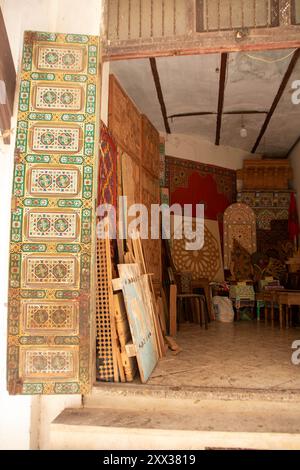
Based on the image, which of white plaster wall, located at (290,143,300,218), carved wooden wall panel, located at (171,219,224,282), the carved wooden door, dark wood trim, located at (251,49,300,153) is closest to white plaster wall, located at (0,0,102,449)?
the carved wooden door

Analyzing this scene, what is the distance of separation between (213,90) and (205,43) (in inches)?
100

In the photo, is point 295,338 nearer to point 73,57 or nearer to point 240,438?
point 240,438

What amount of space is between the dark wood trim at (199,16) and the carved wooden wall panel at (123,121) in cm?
122

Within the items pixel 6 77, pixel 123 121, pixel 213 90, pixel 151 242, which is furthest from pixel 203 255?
pixel 6 77

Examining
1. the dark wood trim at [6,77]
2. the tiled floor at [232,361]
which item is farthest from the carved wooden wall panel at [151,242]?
the dark wood trim at [6,77]

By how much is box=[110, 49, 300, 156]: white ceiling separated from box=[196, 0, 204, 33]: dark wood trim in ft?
4.97

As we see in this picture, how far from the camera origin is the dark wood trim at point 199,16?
352 cm

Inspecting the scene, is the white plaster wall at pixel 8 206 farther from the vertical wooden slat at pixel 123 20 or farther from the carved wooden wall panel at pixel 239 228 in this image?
the carved wooden wall panel at pixel 239 228

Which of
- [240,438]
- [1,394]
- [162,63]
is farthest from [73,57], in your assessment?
[240,438]

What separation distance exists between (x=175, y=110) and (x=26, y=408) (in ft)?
16.8

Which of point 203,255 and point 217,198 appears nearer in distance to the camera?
point 203,255

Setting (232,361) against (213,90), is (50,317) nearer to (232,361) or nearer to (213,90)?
(232,361)

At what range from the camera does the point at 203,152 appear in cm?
842

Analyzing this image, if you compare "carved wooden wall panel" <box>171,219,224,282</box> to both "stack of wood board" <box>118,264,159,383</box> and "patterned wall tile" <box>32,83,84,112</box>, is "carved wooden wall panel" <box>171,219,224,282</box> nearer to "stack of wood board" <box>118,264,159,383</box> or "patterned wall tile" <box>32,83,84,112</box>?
"stack of wood board" <box>118,264,159,383</box>
